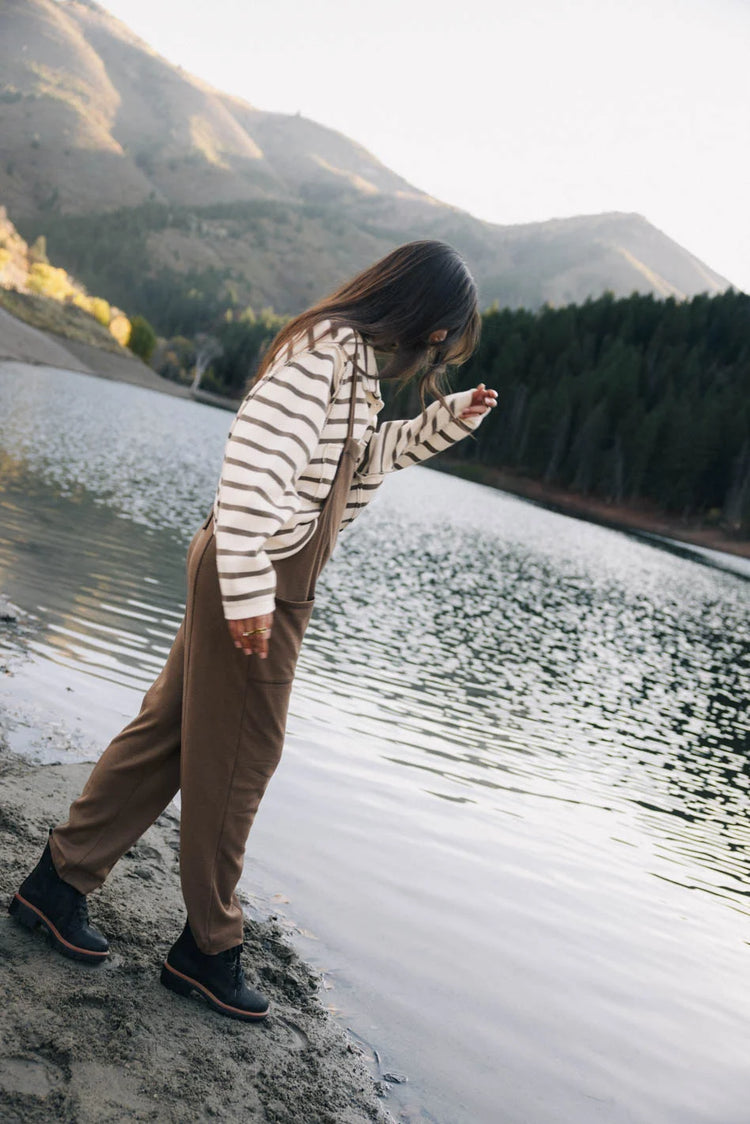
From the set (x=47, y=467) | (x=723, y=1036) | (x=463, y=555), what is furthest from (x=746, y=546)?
(x=723, y=1036)

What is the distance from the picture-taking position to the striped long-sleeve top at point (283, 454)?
2.48 metres

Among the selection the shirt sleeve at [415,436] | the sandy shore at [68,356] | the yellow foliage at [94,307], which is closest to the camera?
the shirt sleeve at [415,436]

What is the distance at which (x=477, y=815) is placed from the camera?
21.4 ft

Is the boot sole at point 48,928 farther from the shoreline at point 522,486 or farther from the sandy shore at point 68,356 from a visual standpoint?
the sandy shore at point 68,356

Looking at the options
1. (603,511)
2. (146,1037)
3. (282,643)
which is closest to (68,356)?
(603,511)

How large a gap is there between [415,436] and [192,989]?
1969mm

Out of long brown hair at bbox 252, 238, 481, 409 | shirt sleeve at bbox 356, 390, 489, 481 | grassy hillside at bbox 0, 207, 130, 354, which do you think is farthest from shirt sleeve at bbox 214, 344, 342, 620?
grassy hillside at bbox 0, 207, 130, 354

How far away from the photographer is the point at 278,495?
2.51 meters

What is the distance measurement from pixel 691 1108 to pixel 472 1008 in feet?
2.96

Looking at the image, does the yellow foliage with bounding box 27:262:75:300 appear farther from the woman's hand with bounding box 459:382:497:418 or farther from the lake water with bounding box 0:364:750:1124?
the woman's hand with bounding box 459:382:497:418

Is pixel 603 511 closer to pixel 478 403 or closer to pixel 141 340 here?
pixel 141 340

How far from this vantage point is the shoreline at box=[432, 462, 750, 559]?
69.8 meters

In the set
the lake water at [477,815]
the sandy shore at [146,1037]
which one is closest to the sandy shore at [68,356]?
the lake water at [477,815]

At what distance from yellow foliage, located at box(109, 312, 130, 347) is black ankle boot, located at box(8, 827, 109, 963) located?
11329cm
